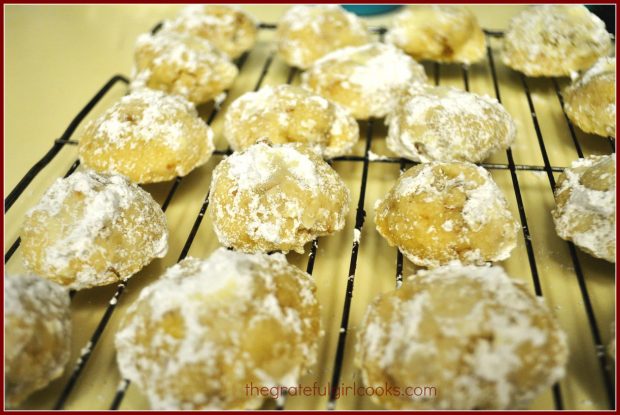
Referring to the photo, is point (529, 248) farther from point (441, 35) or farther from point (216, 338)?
point (441, 35)

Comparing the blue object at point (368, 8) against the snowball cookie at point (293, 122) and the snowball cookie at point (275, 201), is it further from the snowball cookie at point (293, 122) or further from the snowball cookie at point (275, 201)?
the snowball cookie at point (275, 201)

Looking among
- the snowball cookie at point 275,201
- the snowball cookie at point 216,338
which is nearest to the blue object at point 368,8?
the snowball cookie at point 275,201

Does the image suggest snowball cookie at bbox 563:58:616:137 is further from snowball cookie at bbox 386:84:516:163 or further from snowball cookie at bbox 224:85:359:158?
snowball cookie at bbox 224:85:359:158

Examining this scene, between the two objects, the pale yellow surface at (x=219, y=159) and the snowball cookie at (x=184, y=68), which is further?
the snowball cookie at (x=184, y=68)

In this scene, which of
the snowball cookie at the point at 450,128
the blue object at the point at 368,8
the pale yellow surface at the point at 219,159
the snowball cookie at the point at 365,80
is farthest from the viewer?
the blue object at the point at 368,8

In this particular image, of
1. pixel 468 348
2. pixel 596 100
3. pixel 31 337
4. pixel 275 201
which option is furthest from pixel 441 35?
pixel 31 337

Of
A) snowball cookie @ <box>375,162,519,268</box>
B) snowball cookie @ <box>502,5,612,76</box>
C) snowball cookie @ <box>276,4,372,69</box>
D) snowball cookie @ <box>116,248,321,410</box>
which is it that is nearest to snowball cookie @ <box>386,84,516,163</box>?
snowball cookie @ <box>375,162,519,268</box>

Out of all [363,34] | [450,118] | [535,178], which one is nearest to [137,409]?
[450,118]
